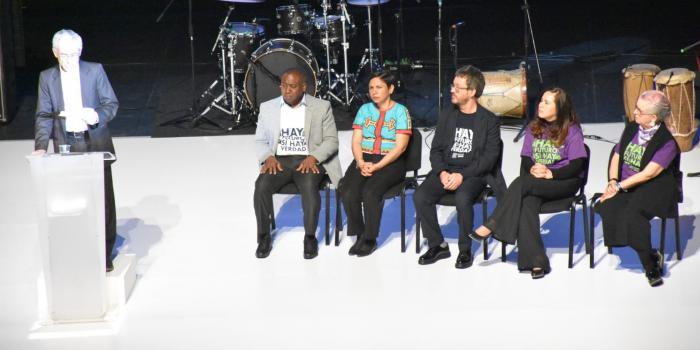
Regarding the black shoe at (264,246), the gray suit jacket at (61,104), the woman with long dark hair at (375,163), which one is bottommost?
the black shoe at (264,246)

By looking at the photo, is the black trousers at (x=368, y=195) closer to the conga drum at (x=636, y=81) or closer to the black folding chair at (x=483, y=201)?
the black folding chair at (x=483, y=201)

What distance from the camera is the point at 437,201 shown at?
6078 mm

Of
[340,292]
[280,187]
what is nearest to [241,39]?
[280,187]

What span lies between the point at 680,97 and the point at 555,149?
2.59 meters

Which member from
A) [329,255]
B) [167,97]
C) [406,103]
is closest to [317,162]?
[329,255]

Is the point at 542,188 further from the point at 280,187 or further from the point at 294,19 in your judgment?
the point at 294,19

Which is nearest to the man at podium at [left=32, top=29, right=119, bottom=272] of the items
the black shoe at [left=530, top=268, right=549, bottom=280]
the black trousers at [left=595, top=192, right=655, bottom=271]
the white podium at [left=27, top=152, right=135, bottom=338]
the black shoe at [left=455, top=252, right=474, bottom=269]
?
the white podium at [left=27, top=152, right=135, bottom=338]

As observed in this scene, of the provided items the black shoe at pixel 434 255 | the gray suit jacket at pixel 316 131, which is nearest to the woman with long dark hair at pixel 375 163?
the gray suit jacket at pixel 316 131

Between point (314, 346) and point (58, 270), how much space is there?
134 centimetres

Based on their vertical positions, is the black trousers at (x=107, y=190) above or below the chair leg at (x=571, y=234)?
above

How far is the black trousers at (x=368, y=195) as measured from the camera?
20.3ft

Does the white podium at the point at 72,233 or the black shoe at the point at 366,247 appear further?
the black shoe at the point at 366,247

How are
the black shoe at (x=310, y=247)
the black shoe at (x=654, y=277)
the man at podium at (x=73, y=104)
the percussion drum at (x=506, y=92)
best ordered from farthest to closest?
the percussion drum at (x=506, y=92), the black shoe at (x=310, y=247), the black shoe at (x=654, y=277), the man at podium at (x=73, y=104)

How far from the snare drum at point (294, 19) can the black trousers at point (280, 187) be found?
132 inches
